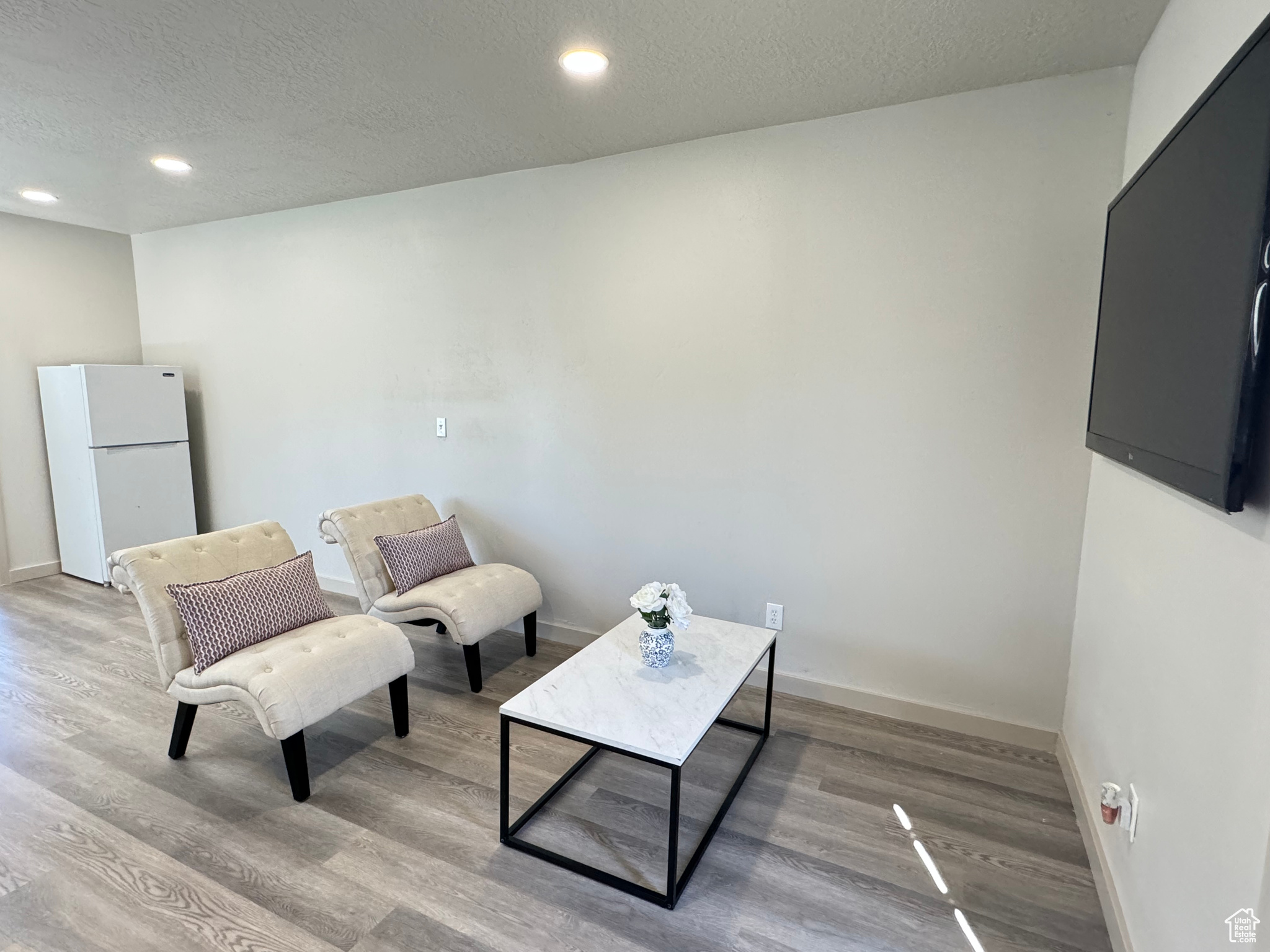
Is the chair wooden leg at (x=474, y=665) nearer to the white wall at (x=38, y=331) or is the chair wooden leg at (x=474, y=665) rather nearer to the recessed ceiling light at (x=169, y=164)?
the recessed ceiling light at (x=169, y=164)

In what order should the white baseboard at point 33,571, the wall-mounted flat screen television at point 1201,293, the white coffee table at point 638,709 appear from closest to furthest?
the wall-mounted flat screen television at point 1201,293 → the white coffee table at point 638,709 → the white baseboard at point 33,571

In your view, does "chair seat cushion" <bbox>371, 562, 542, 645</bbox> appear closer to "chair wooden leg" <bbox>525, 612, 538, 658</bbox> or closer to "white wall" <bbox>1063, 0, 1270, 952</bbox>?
"chair wooden leg" <bbox>525, 612, 538, 658</bbox>

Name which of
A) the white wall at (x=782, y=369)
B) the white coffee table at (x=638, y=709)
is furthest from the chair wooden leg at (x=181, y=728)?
the white wall at (x=782, y=369)

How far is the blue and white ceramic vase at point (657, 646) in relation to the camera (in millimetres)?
2090

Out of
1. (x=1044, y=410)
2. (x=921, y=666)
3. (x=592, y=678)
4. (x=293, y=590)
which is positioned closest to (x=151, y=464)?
(x=293, y=590)

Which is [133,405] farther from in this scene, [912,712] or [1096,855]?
[1096,855]

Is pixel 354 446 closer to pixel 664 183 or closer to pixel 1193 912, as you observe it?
pixel 664 183

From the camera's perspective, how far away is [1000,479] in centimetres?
235

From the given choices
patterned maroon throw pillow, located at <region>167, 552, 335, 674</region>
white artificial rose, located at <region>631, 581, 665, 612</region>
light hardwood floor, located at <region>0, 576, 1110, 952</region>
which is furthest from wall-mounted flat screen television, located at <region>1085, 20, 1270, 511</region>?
patterned maroon throw pillow, located at <region>167, 552, 335, 674</region>

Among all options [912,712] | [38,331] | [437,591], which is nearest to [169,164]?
[38,331]

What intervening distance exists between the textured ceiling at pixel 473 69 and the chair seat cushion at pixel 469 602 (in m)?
2.03

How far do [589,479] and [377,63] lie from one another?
74.6 inches

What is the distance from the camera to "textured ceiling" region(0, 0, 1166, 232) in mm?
1790

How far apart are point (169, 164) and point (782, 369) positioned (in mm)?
3184
